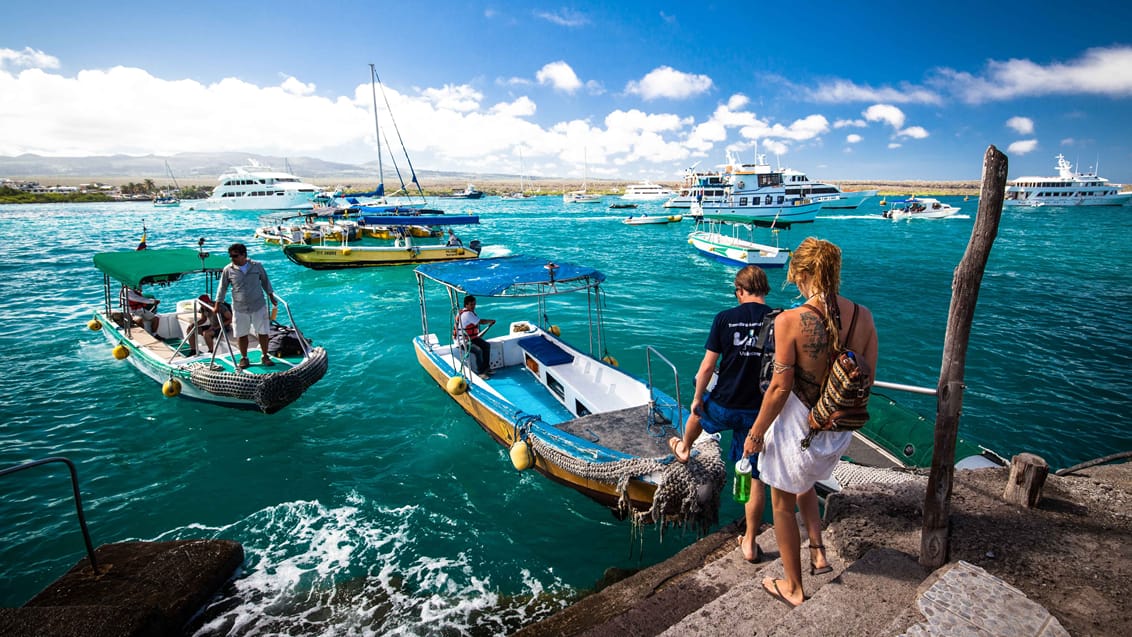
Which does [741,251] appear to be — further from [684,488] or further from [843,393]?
[843,393]

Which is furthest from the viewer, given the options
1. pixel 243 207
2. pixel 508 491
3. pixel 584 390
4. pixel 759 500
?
pixel 243 207

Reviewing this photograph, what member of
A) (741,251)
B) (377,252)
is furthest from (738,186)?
(377,252)

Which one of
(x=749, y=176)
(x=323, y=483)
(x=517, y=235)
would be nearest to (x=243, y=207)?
(x=517, y=235)

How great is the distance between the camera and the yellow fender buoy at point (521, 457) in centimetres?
738

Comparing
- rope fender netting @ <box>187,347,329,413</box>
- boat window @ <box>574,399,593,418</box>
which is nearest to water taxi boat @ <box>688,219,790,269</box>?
boat window @ <box>574,399,593,418</box>

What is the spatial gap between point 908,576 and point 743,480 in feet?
4.83

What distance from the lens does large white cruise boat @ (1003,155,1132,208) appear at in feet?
283

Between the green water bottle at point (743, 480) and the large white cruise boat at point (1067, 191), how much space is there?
113517 millimetres

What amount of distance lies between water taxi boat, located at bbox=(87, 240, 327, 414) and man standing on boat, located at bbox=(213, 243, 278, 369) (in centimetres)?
39

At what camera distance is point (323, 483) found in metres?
8.62

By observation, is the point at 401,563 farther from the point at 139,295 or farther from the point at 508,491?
the point at 139,295

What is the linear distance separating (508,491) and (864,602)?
229 inches

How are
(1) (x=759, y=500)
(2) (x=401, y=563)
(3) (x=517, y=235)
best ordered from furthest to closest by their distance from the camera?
(3) (x=517, y=235) → (2) (x=401, y=563) → (1) (x=759, y=500)

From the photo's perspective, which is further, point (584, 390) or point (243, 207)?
point (243, 207)
